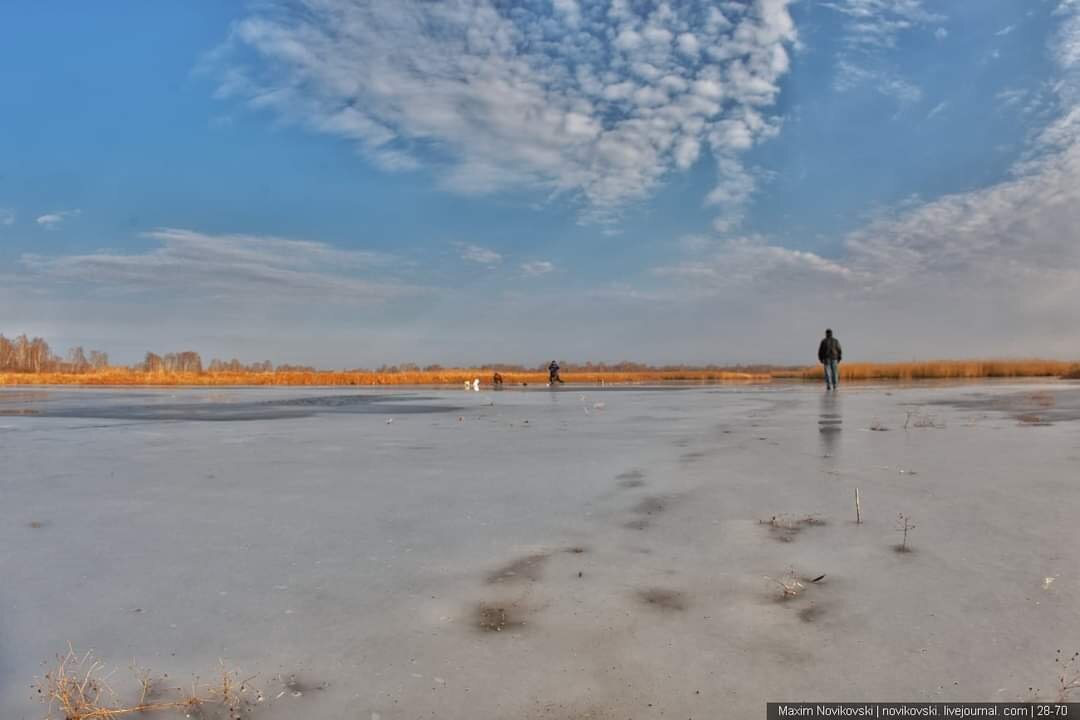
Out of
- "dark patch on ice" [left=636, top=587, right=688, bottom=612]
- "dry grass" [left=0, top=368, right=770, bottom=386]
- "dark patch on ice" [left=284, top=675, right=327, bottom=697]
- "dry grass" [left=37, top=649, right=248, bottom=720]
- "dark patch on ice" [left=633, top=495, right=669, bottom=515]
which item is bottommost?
"dry grass" [left=37, top=649, right=248, bottom=720]

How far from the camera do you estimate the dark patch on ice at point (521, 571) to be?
9.91 feet

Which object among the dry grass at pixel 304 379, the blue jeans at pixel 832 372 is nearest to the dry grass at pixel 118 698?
the blue jeans at pixel 832 372

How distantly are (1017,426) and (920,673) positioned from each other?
881 centimetres

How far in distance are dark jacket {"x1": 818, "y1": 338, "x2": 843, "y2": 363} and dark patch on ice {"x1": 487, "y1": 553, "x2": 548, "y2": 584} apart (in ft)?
64.8

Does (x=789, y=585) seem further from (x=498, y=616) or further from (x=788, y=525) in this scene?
(x=498, y=616)

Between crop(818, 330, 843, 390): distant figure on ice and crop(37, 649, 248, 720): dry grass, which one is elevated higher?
crop(818, 330, 843, 390): distant figure on ice

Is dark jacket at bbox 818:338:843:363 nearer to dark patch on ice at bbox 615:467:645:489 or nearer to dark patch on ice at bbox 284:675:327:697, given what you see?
dark patch on ice at bbox 615:467:645:489

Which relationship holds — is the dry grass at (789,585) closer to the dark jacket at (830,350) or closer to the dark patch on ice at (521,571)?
the dark patch on ice at (521,571)

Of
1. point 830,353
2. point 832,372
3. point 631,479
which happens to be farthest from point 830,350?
point 631,479

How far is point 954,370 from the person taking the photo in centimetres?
3462

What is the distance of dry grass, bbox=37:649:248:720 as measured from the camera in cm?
196

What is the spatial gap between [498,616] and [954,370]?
3910 cm

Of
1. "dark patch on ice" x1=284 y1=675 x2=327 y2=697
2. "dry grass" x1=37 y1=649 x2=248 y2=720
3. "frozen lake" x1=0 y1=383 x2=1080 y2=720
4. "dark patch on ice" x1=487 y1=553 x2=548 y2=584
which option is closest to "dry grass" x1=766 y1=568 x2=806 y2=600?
"frozen lake" x1=0 y1=383 x2=1080 y2=720

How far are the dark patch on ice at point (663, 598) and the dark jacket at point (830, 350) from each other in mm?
19916
